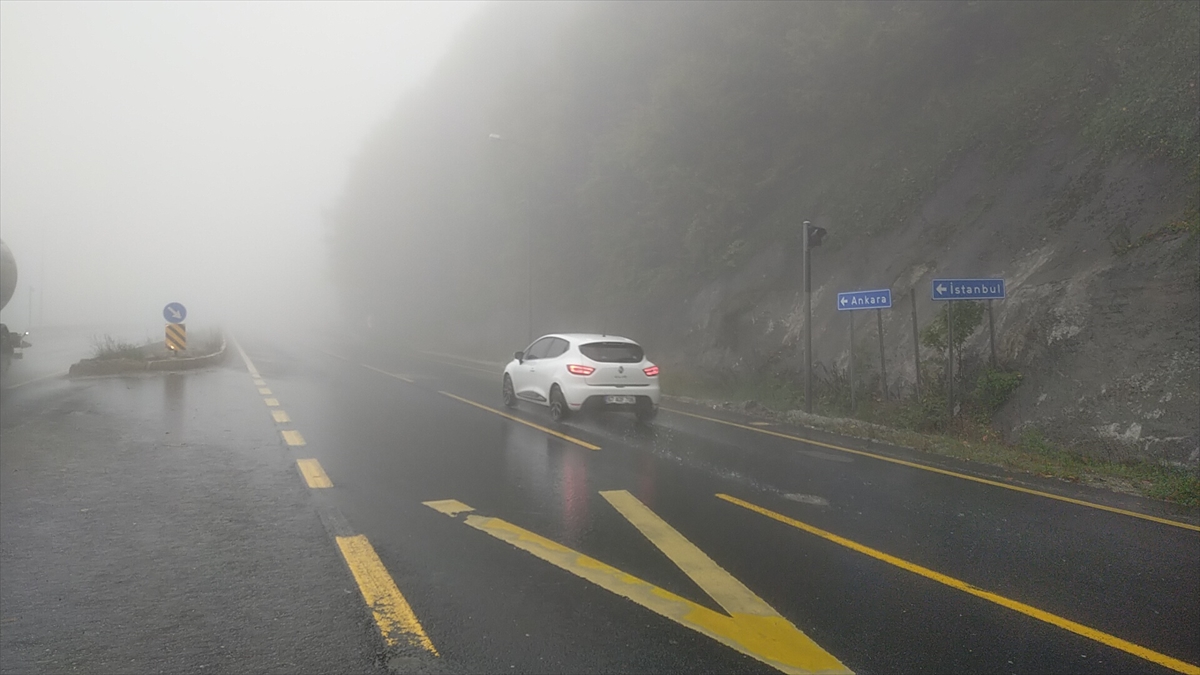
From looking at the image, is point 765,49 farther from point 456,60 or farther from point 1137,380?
point 456,60

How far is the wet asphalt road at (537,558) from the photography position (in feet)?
13.6

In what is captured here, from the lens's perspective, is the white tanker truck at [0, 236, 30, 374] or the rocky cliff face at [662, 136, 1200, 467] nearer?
the rocky cliff face at [662, 136, 1200, 467]

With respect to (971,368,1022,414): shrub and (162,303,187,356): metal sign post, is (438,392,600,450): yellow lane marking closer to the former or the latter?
(971,368,1022,414): shrub

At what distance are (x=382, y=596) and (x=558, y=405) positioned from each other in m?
8.93

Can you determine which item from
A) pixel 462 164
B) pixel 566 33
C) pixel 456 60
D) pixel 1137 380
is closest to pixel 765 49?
pixel 566 33

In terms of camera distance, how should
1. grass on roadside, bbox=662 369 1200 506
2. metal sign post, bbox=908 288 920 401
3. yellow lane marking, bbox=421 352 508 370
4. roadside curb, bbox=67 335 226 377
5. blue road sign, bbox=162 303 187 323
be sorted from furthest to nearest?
1. yellow lane marking, bbox=421 352 508 370
2. blue road sign, bbox=162 303 187 323
3. roadside curb, bbox=67 335 226 377
4. metal sign post, bbox=908 288 920 401
5. grass on roadside, bbox=662 369 1200 506

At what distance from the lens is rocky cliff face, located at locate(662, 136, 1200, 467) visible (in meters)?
10.9

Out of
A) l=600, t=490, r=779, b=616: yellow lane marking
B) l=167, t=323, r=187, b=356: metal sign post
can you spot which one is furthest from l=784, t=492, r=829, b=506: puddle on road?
l=167, t=323, r=187, b=356: metal sign post

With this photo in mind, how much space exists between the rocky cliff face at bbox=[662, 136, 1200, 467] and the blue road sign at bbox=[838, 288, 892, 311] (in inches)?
71.5

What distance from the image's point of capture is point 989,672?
3961mm

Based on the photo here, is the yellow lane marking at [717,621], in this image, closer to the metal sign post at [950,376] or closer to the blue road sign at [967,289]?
the blue road sign at [967,289]

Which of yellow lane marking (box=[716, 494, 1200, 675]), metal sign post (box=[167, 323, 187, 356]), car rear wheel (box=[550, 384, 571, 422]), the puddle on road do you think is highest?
metal sign post (box=[167, 323, 187, 356])

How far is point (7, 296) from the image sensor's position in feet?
76.5

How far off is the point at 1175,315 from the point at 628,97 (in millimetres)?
22362
